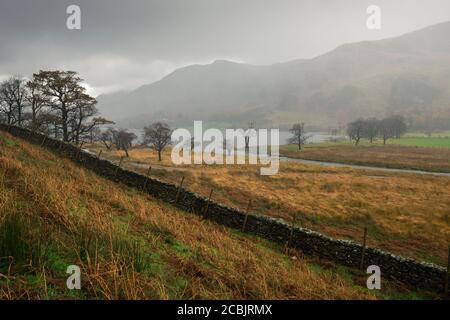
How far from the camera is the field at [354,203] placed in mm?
22391

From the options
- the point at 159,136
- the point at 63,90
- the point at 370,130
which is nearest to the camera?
the point at 63,90

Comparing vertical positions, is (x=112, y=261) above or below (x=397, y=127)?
below

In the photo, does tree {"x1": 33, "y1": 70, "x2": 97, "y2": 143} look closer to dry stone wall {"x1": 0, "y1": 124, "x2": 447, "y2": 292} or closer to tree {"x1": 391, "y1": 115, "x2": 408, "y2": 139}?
dry stone wall {"x1": 0, "y1": 124, "x2": 447, "y2": 292}

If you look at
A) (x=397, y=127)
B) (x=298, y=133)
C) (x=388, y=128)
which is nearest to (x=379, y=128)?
(x=388, y=128)

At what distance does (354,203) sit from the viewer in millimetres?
31922

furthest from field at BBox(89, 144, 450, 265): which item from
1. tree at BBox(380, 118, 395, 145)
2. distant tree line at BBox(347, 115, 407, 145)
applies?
tree at BBox(380, 118, 395, 145)

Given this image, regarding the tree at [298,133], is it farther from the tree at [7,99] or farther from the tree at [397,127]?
the tree at [7,99]

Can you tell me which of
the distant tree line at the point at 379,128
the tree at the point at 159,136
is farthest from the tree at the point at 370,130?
the tree at the point at 159,136

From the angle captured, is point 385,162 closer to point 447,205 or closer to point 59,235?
point 447,205

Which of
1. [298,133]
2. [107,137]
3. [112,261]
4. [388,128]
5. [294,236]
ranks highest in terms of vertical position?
[388,128]

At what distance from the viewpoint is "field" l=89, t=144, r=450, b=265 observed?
2239 cm

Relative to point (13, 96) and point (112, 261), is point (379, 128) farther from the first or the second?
point (112, 261)
